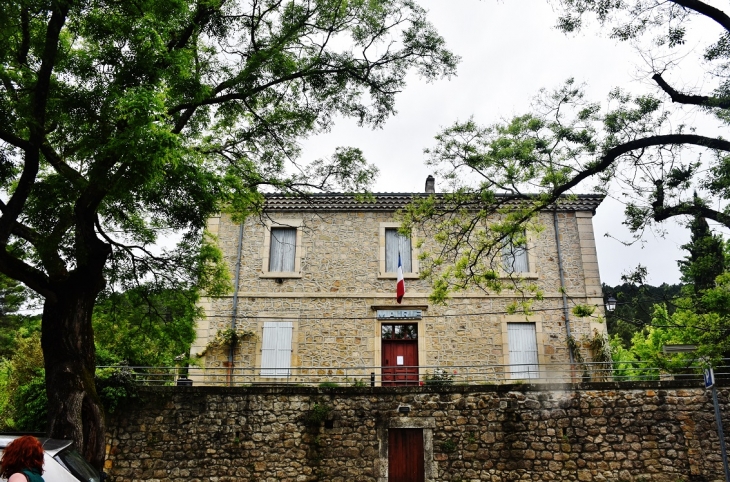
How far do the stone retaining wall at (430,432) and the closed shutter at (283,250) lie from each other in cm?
477

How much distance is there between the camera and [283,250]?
16.7 metres

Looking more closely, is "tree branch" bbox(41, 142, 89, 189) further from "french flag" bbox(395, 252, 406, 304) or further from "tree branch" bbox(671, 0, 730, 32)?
"french flag" bbox(395, 252, 406, 304)

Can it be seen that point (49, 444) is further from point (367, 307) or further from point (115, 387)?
point (367, 307)

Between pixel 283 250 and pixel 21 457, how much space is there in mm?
12904

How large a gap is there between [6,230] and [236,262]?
942 cm

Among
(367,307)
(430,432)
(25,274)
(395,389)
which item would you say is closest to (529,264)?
(367,307)

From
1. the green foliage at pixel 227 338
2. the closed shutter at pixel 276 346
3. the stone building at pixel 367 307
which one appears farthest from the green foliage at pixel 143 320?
the closed shutter at pixel 276 346

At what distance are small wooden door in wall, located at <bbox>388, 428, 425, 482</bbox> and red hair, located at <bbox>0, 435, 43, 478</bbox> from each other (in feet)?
31.5

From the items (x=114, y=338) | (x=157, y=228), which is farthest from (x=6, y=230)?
(x=114, y=338)

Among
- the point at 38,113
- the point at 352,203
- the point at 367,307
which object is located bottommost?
the point at 367,307

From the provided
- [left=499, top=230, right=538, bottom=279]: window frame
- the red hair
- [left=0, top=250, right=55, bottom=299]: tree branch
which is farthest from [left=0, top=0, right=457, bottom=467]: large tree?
[left=499, top=230, right=538, bottom=279]: window frame

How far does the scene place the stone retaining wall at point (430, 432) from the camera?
39.2ft

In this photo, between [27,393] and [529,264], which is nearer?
[27,393]

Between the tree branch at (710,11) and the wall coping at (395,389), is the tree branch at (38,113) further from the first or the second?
the tree branch at (710,11)
